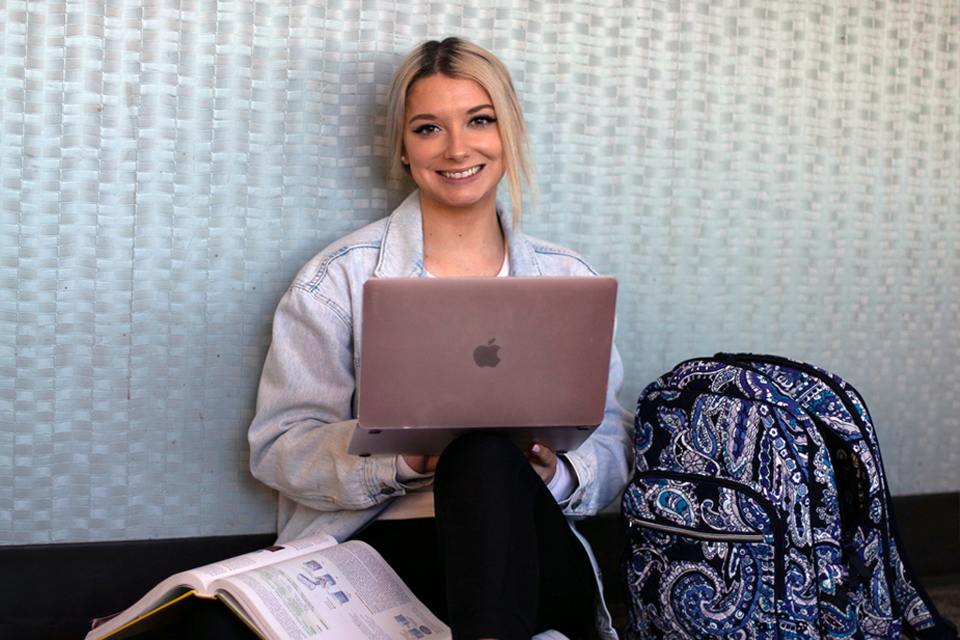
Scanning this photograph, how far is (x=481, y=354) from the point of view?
936 mm

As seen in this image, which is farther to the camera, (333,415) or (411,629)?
(333,415)

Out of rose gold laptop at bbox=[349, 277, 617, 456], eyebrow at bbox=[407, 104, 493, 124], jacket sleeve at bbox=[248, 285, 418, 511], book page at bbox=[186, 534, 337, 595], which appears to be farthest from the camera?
eyebrow at bbox=[407, 104, 493, 124]

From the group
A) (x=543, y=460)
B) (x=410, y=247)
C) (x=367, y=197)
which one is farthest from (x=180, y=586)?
(x=367, y=197)

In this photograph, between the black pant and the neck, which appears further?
the neck

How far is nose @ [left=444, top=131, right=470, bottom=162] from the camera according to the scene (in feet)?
4.39

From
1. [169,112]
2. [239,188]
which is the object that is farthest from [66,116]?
[239,188]

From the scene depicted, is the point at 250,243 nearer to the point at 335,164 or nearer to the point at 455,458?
the point at 335,164

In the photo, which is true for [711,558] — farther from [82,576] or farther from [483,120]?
[82,576]

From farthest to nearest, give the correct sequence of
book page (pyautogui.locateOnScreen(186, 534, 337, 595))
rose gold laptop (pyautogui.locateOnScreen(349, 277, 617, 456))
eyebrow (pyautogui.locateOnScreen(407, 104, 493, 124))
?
eyebrow (pyautogui.locateOnScreen(407, 104, 493, 124)), book page (pyautogui.locateOnScreen(186, 534, 337, 595)), rose gold laptop (pyautogui.locateOnScreen(349, 277, 617, 456))

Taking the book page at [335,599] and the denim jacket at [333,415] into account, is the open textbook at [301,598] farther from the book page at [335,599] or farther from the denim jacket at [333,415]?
the denim jacket at [333,415]

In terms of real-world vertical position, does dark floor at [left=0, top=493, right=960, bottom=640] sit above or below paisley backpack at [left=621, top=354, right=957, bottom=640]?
below

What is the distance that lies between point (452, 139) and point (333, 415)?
516 mm

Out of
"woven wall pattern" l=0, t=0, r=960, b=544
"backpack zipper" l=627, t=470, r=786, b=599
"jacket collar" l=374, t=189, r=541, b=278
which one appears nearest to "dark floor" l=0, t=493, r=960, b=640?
"woven wall pattern" l=0, t=0, r=960, b=544

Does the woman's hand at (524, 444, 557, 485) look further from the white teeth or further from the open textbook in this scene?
the white teeth
